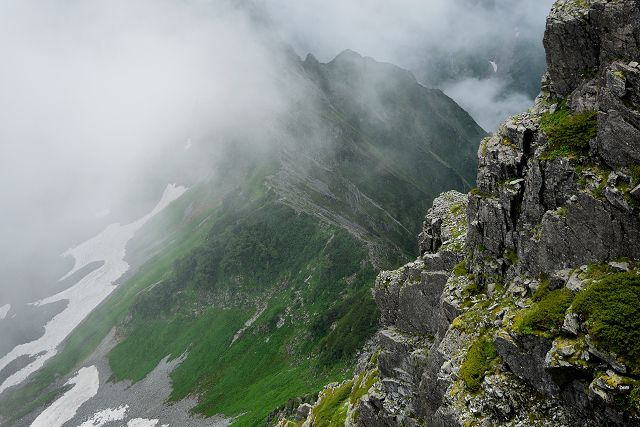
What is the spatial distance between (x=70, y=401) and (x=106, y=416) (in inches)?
1131

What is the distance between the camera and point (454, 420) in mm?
26750

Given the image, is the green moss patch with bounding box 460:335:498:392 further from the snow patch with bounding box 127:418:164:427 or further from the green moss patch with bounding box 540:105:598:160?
the snow patch with bounding box 127:418:164:427

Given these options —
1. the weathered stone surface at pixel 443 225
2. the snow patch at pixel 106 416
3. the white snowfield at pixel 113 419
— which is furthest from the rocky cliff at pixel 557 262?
the snow patch at pixel 106 416

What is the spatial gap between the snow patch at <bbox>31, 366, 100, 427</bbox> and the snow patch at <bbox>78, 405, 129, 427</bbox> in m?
11.2

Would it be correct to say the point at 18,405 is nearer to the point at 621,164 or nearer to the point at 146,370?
the point at 146,370

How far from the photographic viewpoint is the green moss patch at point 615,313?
2062 centimetres

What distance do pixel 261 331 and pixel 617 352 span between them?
548 ft

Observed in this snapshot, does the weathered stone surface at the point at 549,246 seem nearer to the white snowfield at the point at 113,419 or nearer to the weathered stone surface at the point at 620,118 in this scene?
the weathered stone surface at the point at 620,118

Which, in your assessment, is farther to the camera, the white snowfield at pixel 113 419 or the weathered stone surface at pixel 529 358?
the white snowfield at pixel 113 419

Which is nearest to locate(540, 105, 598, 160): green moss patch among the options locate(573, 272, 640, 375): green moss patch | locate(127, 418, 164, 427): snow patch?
locate(573, 272, 640, 375): green moss patch

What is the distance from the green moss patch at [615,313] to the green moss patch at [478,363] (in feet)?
20.9

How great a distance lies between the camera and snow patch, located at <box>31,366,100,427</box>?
169875mm

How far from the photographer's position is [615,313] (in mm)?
21438

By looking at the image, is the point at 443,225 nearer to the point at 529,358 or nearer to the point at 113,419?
the point at 529,358
